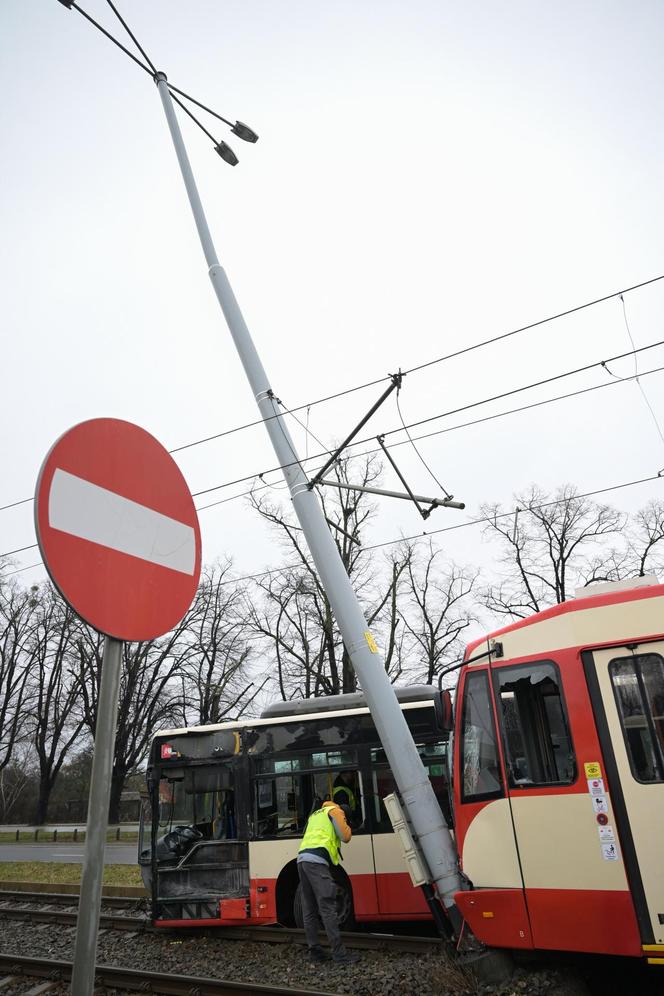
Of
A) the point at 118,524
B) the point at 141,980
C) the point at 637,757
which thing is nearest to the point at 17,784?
the point at 141,980

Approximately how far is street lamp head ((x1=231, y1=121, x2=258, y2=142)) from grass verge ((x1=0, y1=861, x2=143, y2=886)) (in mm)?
14182

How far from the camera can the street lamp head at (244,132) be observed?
7.18 meters

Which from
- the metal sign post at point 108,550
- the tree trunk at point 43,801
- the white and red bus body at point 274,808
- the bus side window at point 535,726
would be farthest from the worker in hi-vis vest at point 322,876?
the tree trunk at point 43,801

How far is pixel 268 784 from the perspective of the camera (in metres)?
9.38

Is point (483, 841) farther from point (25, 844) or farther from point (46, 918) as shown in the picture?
point (25, 844)

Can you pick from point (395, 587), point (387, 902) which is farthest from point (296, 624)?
point (387, 902)

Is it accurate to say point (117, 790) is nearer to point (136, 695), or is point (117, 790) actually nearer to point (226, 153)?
point (136, 695)

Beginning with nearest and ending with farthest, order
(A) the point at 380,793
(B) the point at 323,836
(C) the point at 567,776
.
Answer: (C) the point at 567,776, (B) the point at 323,836, (A) the point at 380,793

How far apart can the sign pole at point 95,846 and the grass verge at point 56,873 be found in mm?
14435

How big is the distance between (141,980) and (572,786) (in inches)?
200

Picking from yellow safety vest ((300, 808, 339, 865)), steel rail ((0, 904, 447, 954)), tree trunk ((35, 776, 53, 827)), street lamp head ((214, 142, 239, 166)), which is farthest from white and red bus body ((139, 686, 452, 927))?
tree trunk ((35, 776, 53, 827))

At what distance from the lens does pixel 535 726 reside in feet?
18.7

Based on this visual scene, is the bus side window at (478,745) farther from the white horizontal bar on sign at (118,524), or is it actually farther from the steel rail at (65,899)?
the steel rail at (65,899)

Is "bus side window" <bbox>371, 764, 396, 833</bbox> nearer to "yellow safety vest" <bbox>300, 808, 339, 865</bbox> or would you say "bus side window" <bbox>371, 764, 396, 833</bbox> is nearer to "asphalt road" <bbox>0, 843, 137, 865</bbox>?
"yellow safety vest" <bbox>300, 808, 339, 865</bbox>
